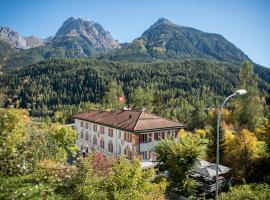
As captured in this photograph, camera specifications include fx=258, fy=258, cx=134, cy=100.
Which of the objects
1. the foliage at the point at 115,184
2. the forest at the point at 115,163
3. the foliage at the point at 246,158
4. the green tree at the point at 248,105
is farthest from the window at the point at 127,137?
→ the green tree at the point at 248,105

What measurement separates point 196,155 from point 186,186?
106 inches

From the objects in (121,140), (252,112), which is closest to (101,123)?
(121,140)

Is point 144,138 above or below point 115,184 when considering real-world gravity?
below

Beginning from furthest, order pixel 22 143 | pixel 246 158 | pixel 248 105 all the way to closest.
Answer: pixel 248 105
pixel 246 158
pixel 22 143

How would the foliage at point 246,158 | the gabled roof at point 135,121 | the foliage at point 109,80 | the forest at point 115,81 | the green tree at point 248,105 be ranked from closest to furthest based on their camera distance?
1. the foliage at point 246,158
2. the gabled roof at point 135,121
3. the green tree at point 248,105
4. the forest at point 115,81
5. the foliage at point 109,80

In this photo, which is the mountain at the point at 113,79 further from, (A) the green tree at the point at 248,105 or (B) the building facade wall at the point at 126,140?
(B) the building facade wall at the point at 126,140

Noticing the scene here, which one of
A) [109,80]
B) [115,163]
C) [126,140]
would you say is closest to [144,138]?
[126,140]

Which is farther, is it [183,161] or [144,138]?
[144,138]

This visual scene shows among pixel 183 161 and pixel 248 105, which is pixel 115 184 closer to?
pixel 183 161

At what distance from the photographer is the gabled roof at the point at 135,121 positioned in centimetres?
3259

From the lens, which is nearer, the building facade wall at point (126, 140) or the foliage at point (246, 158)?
the foliage at point (246, 158)

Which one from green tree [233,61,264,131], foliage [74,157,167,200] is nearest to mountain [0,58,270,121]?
green tree [233,61,264,131]

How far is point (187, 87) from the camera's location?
154750mm

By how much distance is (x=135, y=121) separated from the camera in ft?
111
